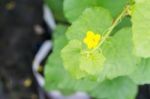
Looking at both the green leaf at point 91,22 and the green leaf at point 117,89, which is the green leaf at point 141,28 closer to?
the green leaf at point 91,22

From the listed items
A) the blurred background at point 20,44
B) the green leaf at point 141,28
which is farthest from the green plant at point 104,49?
the blurred background at point 20,44

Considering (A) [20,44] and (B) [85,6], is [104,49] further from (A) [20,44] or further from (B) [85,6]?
(A) [20,44]

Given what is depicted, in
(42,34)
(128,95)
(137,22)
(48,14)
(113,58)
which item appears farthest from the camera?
(42,34)

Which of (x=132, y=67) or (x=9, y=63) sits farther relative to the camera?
(x=9, y=63)

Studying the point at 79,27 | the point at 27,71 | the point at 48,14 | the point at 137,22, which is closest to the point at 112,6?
the point at 79,27

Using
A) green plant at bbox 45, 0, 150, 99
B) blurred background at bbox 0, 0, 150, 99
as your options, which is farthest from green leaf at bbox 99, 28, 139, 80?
blurred background at bbox 0, 0, 150, 99

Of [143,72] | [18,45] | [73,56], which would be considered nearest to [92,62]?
[73,56]

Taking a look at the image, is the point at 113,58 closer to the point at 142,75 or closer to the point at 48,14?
the point at 142,75
